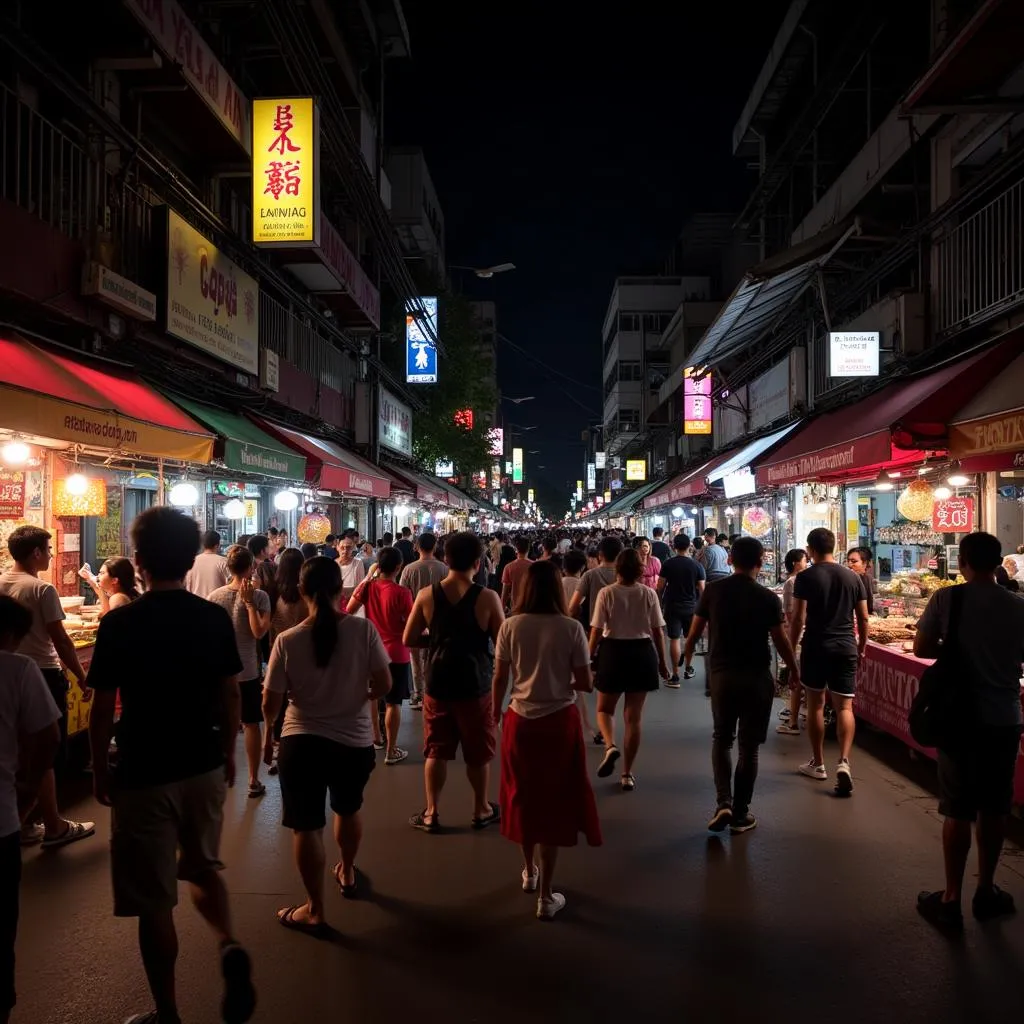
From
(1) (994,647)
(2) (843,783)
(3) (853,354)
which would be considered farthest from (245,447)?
(3) (853,354)

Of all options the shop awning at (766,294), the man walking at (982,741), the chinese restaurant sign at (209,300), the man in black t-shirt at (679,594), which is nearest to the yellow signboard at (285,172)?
the chinese restaurant sign at (209,300)

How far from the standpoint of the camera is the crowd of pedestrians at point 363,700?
322cm

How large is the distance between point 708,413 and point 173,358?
18081 mm

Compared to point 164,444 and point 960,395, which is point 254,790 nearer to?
point 164,444

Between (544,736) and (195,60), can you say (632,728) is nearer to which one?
(544,736)

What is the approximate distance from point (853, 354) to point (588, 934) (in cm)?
1074

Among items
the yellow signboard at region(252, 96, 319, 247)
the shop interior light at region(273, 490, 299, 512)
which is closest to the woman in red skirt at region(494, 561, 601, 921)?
the yellow signboard at region(252, 96, 319, 247)

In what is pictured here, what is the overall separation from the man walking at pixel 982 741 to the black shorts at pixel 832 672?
231cm

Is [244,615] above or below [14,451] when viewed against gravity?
below

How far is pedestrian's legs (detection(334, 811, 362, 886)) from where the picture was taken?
4.45 meters

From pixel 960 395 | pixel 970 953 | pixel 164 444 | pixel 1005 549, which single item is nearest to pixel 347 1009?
pixel 970 953

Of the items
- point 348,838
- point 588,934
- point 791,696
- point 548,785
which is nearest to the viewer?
point 588,934

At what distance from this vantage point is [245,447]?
10766 mm

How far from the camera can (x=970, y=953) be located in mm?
3939
